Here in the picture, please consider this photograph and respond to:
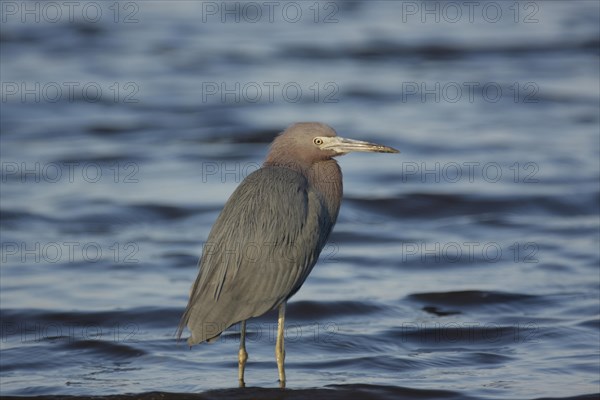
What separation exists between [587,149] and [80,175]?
7568mm

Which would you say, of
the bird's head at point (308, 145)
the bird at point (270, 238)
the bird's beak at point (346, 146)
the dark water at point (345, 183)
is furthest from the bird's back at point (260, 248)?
the dark water at point (345, 183)

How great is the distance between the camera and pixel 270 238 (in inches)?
344

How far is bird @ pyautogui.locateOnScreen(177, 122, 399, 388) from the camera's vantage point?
27.9 ft

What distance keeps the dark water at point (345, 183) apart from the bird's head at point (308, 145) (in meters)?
1.80

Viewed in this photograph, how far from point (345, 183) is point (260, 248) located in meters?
7.17

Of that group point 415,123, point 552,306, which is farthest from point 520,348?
point 415,123

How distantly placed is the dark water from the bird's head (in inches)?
70.8

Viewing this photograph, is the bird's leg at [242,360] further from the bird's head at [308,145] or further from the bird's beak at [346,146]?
the bird's beak at [346,146]

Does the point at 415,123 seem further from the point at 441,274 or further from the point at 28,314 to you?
the point at 28,314

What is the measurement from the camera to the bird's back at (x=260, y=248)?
28.0 feet

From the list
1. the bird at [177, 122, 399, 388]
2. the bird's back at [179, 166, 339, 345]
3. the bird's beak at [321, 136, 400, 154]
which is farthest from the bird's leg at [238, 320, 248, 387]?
the bird's beak at [321, 136, 400, 154]

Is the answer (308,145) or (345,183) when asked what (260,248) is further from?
(345,183)

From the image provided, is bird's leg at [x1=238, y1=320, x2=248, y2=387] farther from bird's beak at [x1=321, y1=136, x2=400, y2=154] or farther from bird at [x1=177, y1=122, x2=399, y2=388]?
bird's beak at [x1=321, y1=136, x2=400, y2=154]

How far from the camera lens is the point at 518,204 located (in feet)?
48.7
